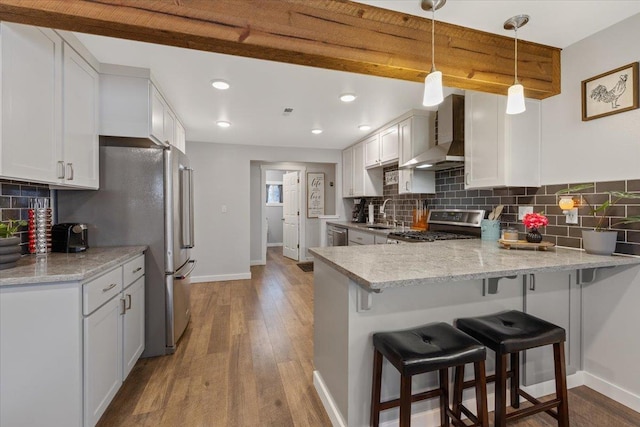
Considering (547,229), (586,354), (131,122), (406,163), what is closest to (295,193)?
(406,163)

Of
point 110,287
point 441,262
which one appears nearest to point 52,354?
point 110,287

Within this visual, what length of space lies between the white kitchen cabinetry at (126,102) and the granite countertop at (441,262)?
1738 millimetres

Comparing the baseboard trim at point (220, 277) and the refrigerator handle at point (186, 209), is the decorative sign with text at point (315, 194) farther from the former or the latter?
the refrigerator handle at point (186, 209)

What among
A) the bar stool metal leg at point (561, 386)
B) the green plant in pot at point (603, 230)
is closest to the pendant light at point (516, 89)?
the green plant in pot at point (603, 230)

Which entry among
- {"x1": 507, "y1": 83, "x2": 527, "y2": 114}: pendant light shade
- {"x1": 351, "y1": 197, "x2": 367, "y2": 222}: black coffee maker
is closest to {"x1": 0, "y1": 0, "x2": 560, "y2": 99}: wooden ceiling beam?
{"x1": 507, "y1": 83, "x2": 527, "y2": 114}: pendant light shade

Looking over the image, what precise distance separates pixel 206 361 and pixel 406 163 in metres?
2.71

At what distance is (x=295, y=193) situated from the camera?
6480 mm

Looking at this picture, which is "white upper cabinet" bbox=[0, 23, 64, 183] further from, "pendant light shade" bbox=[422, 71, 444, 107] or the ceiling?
"pendant light shade" bbox=[422, 71, 444, 107]

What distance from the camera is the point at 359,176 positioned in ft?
15.4

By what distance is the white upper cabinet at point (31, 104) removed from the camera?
135 centimetres

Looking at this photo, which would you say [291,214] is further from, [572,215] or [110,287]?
[572,215]

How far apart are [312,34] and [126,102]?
Answer: 65.6 inches

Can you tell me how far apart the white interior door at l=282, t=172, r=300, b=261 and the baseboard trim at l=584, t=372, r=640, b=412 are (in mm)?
4939

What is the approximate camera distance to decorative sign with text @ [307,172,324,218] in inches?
248
